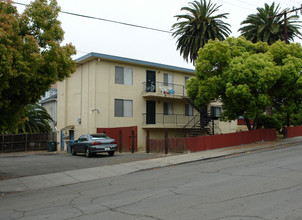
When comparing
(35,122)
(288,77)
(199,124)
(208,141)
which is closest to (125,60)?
(199,124)

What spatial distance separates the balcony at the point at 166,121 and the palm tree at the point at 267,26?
12238 millimetres

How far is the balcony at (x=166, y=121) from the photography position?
26.2m

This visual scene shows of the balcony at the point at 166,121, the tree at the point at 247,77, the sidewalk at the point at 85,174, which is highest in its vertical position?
the tree at the point at 247,77

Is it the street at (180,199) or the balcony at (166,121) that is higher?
the balcony at (166,121)

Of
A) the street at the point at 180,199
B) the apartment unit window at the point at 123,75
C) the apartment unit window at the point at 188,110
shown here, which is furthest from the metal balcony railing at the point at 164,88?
the street at the point at 180,199

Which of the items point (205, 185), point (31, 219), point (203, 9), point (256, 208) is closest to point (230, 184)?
point (205, 185)

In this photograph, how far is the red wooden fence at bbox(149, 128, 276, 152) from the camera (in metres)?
18.0

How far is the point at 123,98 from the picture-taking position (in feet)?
83.8

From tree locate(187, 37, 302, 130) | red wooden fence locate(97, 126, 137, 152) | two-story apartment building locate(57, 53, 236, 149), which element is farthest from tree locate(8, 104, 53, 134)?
tree locate(187, 37, 302, 130)

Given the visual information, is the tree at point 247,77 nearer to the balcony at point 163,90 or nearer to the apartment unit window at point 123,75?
the balcony at point 163,90

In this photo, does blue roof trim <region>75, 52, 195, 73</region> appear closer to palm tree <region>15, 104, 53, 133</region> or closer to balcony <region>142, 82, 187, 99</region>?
balcony <region>142, 82, 187, 99</region>

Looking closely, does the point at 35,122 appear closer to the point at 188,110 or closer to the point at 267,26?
the point at 188,110

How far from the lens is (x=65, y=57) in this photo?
36.8 ft

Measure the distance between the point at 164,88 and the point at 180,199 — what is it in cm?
2058
